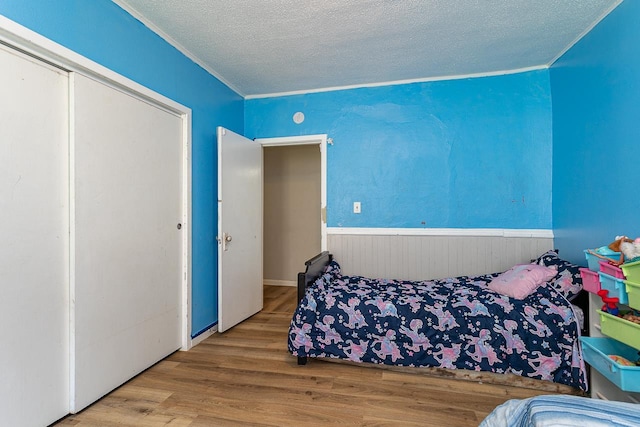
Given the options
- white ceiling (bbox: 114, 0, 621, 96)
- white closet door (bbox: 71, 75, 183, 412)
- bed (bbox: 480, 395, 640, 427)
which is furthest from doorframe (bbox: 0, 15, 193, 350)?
bed (bbox: 480, 395, 640, 427)

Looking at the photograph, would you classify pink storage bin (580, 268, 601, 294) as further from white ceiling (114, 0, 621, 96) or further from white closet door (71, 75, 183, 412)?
white closet door (71, 75, 183, 412)

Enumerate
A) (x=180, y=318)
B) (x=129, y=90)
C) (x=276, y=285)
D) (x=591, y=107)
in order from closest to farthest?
(x=129, y=90) → (x=591, y=107) → (x=180, y=318) → (x=276, y=285)

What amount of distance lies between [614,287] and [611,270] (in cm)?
8

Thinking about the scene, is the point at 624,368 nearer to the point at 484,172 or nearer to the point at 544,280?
the point at 544,280

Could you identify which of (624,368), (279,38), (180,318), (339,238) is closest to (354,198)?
(339,238)

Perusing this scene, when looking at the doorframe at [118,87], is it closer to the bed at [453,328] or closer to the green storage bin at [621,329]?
the bed at [453,328]

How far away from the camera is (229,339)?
2.73 metres

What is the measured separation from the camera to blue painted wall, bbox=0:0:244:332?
1.58 metres

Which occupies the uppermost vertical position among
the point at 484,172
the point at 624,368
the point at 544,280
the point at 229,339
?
the point at 484,172

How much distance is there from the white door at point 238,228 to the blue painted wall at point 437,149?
620 mm

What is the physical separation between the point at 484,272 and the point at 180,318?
2.69 metres

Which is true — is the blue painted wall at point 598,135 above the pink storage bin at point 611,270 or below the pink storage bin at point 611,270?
above

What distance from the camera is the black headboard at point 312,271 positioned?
2.34m

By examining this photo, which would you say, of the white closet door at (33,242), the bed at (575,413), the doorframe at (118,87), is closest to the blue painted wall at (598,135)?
the bed at (575,413)
